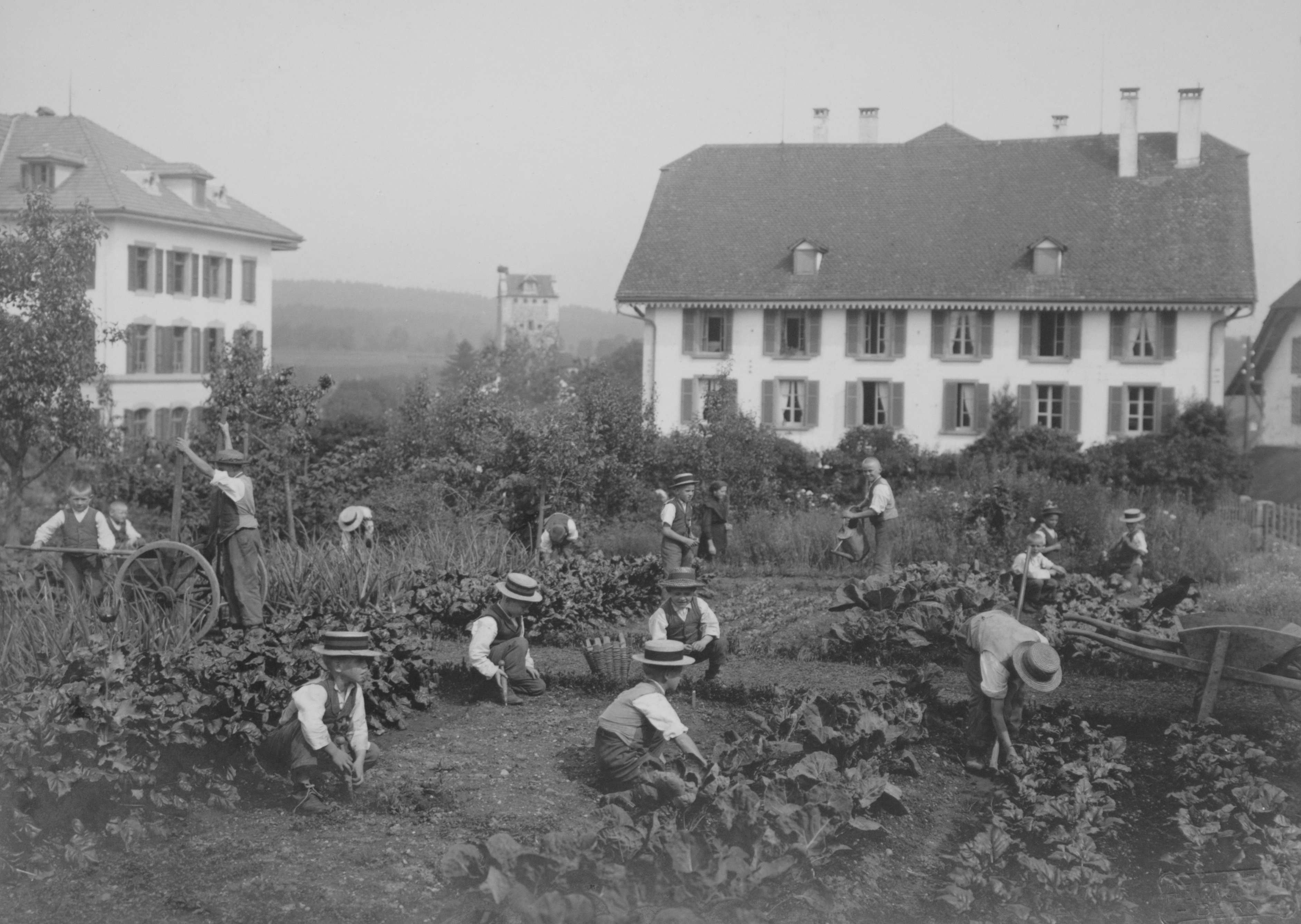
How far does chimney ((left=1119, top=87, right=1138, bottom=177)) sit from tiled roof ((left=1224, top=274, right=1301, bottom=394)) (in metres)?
7.74

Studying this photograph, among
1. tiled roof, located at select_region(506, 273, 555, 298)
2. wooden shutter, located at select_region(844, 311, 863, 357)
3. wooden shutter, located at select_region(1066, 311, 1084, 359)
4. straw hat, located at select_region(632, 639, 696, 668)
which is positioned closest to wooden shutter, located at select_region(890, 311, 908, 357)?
wooden shutter, located at select_region(844, 311, 863, 357)

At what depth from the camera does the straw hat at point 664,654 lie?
7.24 meters

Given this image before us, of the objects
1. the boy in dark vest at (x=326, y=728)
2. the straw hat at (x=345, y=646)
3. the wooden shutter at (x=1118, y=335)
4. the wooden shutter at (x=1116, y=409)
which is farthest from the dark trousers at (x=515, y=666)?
the wooden shutter at (x=1118, y=335)

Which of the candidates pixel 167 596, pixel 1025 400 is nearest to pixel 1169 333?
pixel 1025 400

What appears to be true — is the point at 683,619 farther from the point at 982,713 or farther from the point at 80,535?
the point at 80,535

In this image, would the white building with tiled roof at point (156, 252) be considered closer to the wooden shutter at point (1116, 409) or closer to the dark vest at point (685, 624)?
the wooden shutter at point (1116, 409)

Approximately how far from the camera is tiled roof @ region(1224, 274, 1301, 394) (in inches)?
1645

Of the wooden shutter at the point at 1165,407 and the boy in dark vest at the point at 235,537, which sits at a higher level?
Answer: the wooden shutter at the point at 1165,407

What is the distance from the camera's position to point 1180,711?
349 inches

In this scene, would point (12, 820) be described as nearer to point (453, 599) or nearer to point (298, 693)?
point (298, 693)

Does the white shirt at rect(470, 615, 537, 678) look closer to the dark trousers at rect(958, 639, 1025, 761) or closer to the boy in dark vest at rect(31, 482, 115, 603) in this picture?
the dark trousers at rect(958, 639, 1025, 761)

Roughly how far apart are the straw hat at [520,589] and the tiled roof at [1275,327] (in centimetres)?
3857

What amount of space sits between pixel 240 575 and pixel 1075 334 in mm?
30055

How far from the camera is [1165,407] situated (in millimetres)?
35312
